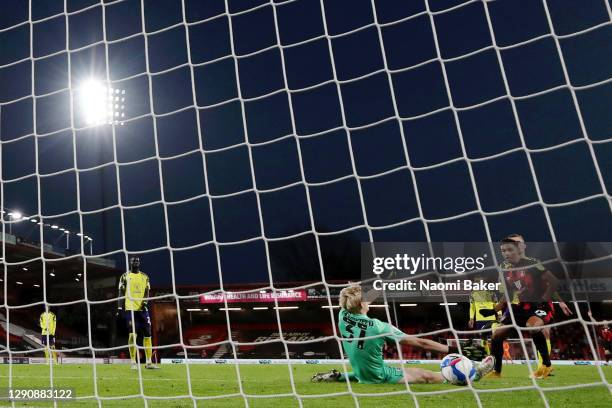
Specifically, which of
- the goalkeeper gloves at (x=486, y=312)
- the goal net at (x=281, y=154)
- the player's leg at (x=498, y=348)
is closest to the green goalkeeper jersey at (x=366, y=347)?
the goal net at (x=281, y=154)

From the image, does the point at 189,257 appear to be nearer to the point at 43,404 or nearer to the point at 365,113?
the point at 365,113

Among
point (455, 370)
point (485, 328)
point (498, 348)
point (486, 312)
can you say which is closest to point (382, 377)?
point (455, 370)

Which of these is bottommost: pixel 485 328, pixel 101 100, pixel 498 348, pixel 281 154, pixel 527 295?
pixel 485 328

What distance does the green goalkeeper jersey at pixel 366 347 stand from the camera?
4.26 meters

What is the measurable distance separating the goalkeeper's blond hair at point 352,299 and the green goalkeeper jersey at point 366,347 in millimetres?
41

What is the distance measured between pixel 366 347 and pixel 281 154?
11.7 m

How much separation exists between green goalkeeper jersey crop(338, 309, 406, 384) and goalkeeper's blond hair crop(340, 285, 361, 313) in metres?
0.04

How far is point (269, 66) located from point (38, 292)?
42.6 ft

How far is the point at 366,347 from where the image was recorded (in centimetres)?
437

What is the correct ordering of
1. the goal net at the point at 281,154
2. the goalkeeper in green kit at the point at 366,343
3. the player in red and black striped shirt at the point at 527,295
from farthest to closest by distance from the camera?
the goal net at the point at 281,154, the player in red and black striped shirt at the point at 527,295, the goalkeeper in green kit at the point at 366,343

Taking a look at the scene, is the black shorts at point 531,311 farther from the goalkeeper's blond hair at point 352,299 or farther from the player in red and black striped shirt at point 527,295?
the goalkeeper's blond hair at point 352,299

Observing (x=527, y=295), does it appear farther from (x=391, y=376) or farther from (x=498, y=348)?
(x=391, y=376)

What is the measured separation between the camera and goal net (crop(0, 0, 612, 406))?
28.0 feet

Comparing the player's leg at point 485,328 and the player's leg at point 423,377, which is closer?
the player's leg at point 423,377
